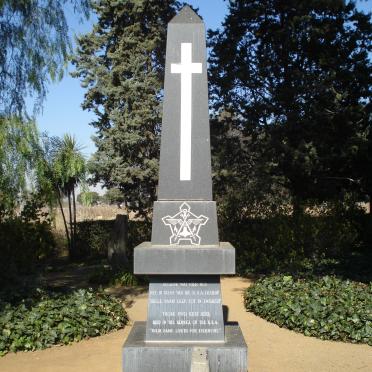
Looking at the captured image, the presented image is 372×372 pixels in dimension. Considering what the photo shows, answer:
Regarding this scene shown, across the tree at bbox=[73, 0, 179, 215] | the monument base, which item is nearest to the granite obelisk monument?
the monument base

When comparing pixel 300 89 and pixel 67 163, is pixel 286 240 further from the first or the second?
pixel 67 163

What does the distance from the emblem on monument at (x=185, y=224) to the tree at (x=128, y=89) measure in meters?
11.0

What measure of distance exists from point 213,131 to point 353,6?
5623mm

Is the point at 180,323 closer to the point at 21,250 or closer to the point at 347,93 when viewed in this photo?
the point at 21,250

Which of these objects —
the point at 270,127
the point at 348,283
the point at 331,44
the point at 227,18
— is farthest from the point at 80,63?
the point at 348,283

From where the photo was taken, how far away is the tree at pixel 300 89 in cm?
1352

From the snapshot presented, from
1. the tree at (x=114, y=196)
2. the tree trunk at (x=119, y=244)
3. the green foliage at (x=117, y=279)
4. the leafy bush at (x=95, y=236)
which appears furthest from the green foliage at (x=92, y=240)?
the green foliage at (x=117, y=279)

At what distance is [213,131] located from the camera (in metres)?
15.6

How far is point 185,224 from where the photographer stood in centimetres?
511

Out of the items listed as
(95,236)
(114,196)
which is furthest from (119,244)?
(95,236)

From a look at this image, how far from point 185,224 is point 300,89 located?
9.82 metres

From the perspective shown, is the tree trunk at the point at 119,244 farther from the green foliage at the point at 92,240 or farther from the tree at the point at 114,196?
the green foliage at the point at 92,240

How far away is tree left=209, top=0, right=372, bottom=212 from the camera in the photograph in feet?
44.4

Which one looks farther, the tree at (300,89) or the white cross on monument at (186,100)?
the tree at (300,89)
